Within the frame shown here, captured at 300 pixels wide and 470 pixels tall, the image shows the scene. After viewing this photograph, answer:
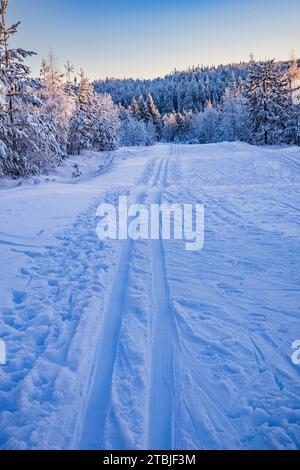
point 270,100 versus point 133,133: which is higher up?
point 133,133

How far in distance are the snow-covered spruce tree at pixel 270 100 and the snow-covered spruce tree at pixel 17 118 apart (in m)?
26.4

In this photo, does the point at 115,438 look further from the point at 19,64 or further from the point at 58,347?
the point at 19,64

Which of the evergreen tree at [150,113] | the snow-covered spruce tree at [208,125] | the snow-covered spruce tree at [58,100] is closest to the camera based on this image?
the snow-covered spruce tree at [58,100]

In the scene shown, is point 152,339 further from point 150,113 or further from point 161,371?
point 150,113

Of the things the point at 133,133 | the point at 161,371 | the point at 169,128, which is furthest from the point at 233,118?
the point at 161,371

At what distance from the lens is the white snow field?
286cm

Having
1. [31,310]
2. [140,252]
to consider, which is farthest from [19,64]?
[31,310]

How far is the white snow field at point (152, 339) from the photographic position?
286 centimetres

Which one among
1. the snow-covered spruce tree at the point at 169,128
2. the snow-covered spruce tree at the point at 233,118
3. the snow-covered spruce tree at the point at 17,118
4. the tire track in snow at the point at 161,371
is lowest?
the tire track in snow at the point at 161,371

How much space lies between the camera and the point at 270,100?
3538 centimetres

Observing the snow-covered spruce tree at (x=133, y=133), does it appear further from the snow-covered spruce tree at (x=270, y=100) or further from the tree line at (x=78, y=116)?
the snow-covered spruce tree at (x=270, y=100)

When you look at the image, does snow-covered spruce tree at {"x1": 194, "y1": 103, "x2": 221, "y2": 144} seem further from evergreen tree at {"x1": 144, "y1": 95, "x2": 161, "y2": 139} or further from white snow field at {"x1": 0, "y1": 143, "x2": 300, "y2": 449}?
white snow field at {"x1": 0, "y1": 143, "x2": 300, "y2": 449}

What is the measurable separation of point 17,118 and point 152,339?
58.2ft

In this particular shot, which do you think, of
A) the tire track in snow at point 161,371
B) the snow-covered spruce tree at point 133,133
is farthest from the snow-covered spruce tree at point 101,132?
the tire track in snow at point 161,371
